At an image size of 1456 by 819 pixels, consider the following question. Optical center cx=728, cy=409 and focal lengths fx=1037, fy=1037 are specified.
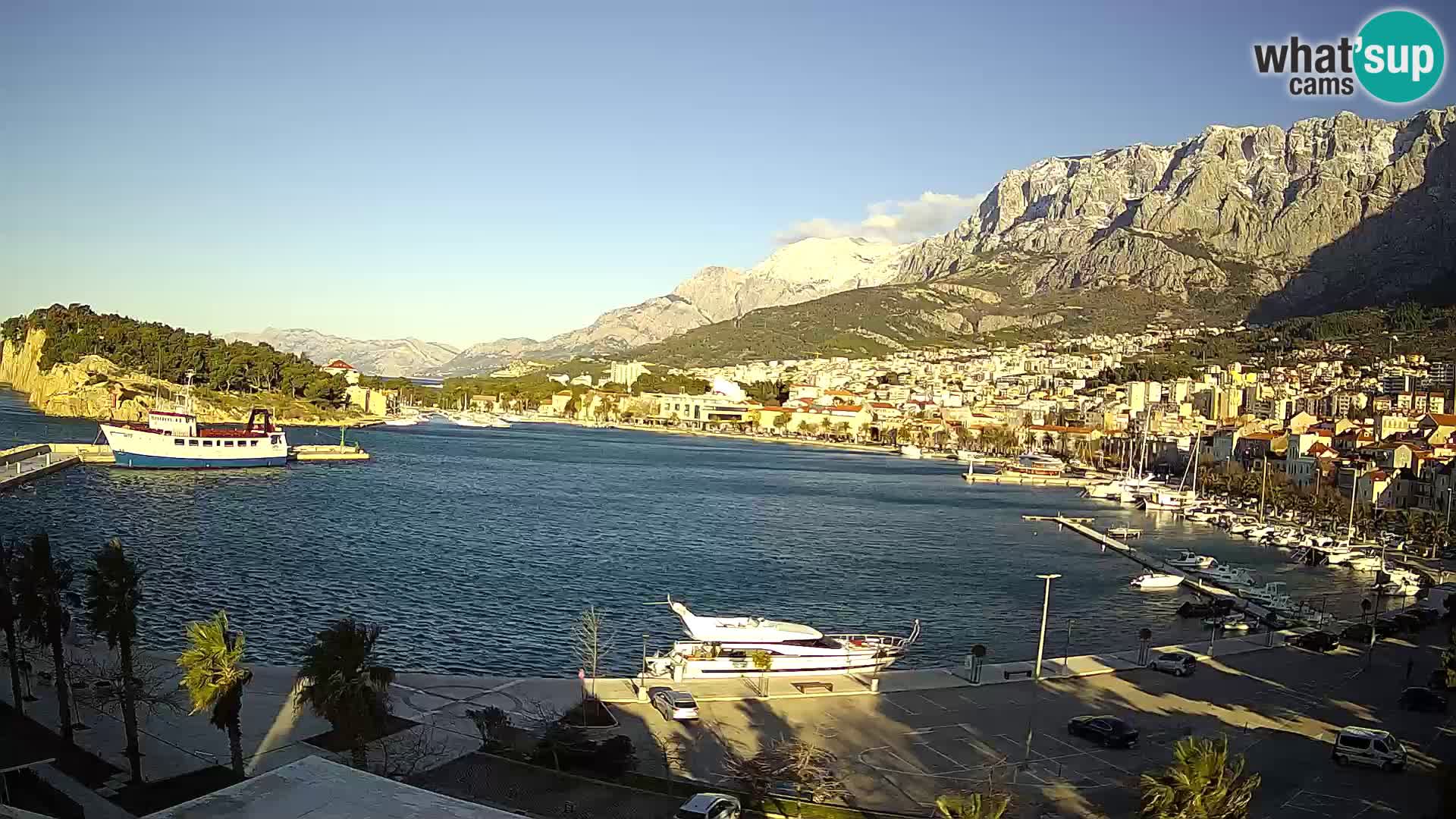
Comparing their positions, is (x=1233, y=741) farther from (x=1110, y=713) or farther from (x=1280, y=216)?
(x=1280, y=216)

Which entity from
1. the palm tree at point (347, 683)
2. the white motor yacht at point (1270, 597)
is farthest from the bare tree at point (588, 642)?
the white motor yacht at point (1270, 597)

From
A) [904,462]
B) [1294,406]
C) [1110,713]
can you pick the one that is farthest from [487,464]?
[1294,406]

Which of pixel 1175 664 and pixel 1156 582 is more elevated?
pixel 1175 664

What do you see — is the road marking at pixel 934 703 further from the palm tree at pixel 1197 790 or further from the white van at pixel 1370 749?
the palm tree at pixel 1197 790

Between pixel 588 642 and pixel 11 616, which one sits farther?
pixel 588 642

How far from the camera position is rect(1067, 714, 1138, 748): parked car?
16.7m

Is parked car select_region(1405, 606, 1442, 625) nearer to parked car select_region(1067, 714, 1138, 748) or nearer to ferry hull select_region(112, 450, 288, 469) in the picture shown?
parked car select_region(1067, 714, 1138, 748)

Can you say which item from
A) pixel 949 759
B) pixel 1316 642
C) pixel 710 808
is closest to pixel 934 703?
pixel 949 759

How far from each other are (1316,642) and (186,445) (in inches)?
2417

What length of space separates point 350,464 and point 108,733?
5911 cm

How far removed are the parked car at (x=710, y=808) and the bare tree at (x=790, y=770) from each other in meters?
0.66

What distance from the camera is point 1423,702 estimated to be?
19406 millimetres

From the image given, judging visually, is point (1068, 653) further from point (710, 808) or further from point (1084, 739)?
point (710, 808)

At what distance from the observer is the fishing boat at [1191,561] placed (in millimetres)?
40250
